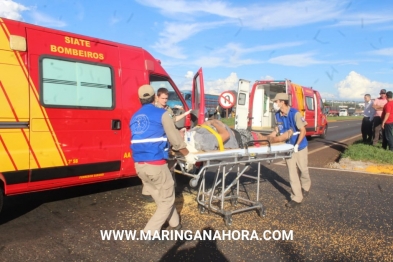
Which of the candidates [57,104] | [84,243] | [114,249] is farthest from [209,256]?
[57,104]

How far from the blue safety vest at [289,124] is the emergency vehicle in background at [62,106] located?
7.91 feet

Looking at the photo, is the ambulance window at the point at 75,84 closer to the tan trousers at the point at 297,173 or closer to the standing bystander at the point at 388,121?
the tan trousers at the point at 297,173

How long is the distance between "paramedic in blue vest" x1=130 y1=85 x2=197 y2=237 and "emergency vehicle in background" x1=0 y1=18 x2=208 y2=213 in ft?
4.74

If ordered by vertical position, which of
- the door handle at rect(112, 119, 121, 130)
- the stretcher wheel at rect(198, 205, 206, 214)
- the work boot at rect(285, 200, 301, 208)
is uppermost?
the door handle at rect(112, 119, 121, 130)

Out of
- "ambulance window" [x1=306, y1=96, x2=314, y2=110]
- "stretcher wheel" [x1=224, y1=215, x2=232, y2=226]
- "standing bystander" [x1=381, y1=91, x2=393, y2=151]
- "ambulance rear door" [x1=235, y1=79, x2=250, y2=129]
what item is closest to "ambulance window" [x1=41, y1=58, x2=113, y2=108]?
"stretcher wheel" [x1=224, y1=215, x2=232, y2=226]

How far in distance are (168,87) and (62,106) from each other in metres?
2.29

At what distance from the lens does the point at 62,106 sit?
15.6 ft

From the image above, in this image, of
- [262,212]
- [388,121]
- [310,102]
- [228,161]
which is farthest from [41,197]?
[310,102]

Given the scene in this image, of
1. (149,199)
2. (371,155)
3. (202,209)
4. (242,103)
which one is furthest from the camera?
(242,103)

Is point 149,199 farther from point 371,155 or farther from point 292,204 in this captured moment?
point 371,155

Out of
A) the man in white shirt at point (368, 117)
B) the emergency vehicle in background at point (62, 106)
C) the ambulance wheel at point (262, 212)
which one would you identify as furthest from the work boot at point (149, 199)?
the man in white shirt at point (368, 117)

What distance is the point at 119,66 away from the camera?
5.45 m

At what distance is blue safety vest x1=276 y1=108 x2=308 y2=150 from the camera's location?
546cm

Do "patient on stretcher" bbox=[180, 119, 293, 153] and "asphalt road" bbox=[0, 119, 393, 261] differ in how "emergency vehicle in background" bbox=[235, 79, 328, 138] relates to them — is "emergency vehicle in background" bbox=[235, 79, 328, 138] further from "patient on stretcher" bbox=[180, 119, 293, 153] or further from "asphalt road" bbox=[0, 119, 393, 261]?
"patient on stretcher" bbox=[180, 119, 293, 153]
